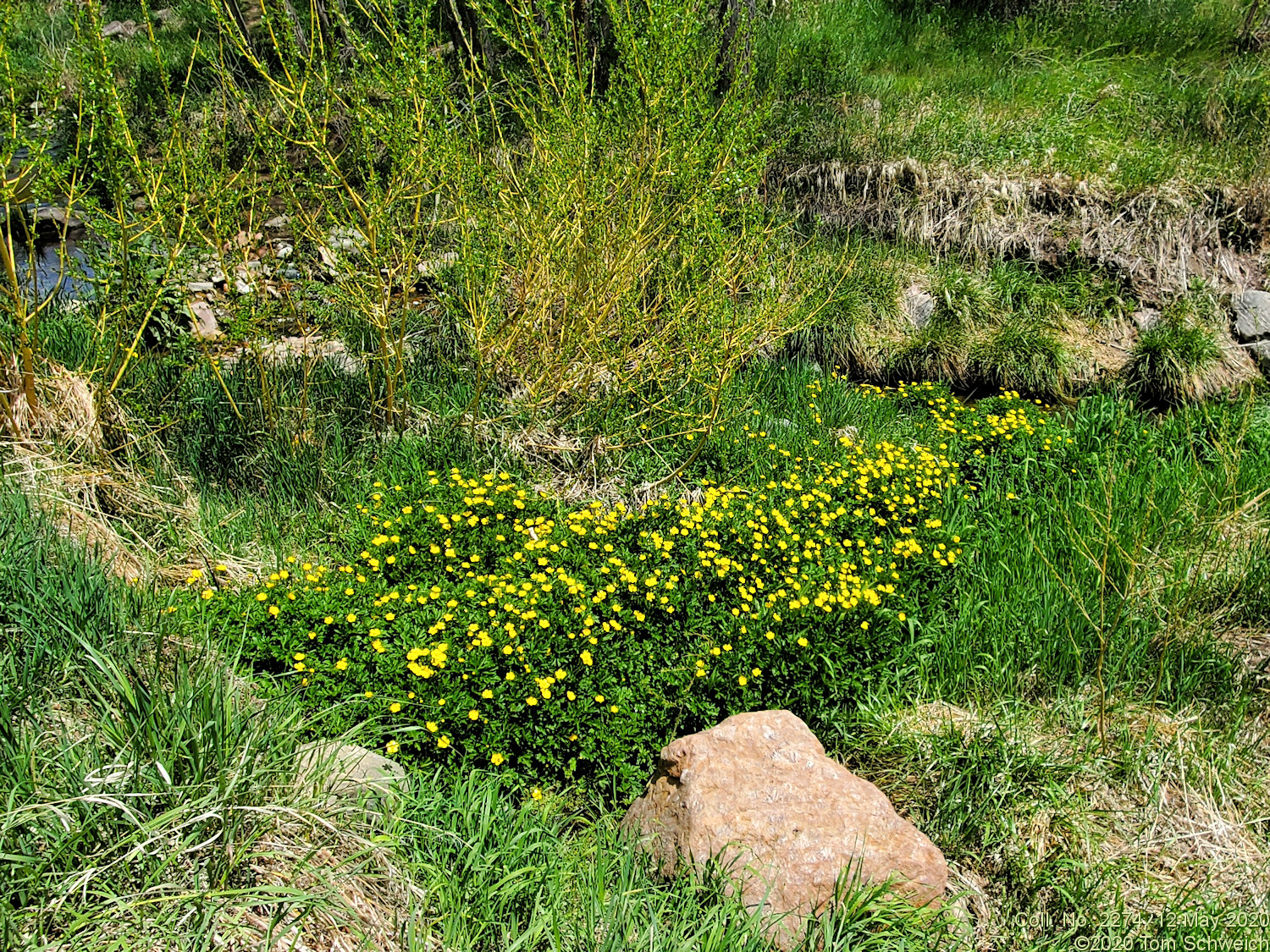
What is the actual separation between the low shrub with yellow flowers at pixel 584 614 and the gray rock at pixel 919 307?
2027 mm

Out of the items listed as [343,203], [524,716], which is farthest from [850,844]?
[343,203]

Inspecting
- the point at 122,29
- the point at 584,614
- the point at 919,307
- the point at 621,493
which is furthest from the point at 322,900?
the point at 122,29

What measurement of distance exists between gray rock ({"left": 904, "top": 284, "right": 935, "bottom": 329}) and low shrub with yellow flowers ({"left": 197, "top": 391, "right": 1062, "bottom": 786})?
2.03 metres

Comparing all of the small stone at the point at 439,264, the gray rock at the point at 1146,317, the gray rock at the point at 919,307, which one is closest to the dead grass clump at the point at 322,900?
the small stone at the point at 439,264

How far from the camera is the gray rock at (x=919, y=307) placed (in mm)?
Result: 5836

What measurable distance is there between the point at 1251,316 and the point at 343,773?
19.6ft

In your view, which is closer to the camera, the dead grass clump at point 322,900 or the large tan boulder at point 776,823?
the dead grass clump at point 322,900

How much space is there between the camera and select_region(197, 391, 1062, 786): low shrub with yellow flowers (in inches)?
118

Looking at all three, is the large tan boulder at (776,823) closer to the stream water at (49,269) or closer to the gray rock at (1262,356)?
the stream water at (49,269)

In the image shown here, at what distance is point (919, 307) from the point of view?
5867 millimetres

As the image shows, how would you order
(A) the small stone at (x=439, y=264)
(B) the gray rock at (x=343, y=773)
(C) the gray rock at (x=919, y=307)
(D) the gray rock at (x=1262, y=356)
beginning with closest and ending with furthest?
(B) the gray rock at (x=343, y=773)
(A) the small stone at (x=439, y=264)
(D) the gray rock at (x=1262, y=356)
(C) the gray rock at (x=919, y=307)

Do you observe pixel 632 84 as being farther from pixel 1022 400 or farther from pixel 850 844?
pixel 850 844

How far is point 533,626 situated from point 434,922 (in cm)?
118

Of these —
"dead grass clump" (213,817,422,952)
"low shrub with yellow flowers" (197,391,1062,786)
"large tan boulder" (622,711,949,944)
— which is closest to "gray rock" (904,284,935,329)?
"low shrub with yellow flowers" (197,391,1062,786)
